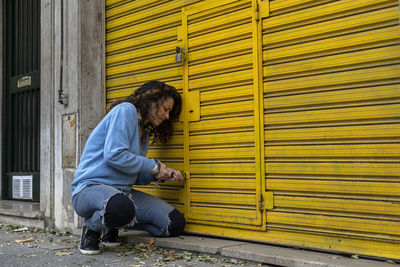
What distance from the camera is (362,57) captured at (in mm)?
3164

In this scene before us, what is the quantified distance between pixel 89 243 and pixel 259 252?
1.47 m

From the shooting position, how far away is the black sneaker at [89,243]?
3853 millimetres

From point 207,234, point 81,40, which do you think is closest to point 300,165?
point 207,234

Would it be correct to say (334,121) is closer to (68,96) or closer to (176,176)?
(176,176)

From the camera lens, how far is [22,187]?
6590 millimetres

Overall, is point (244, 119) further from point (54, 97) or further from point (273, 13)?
point (54, 97)

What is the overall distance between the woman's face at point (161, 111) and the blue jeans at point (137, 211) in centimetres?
74

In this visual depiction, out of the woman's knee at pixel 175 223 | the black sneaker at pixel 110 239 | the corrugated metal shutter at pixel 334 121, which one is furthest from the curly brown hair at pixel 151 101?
the corrugated metal shutter at pixel 334 121

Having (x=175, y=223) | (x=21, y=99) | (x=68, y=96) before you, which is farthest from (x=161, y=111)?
(x=21, y=99)

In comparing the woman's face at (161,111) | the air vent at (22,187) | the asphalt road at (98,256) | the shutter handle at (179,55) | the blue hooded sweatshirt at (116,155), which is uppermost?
the shutter handle at (179,55)

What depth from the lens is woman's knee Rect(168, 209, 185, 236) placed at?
164 inches

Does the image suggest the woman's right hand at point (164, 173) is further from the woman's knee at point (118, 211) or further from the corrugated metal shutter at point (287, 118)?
the woman's knee at point (118, 211)

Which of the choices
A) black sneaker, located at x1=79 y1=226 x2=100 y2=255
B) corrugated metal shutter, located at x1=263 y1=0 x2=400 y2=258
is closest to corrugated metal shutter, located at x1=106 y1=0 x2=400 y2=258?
corrugated metal shutter, located at x1=263 y1=0 x2=400 y2=258

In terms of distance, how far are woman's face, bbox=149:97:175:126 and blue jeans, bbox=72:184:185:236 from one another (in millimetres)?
739
